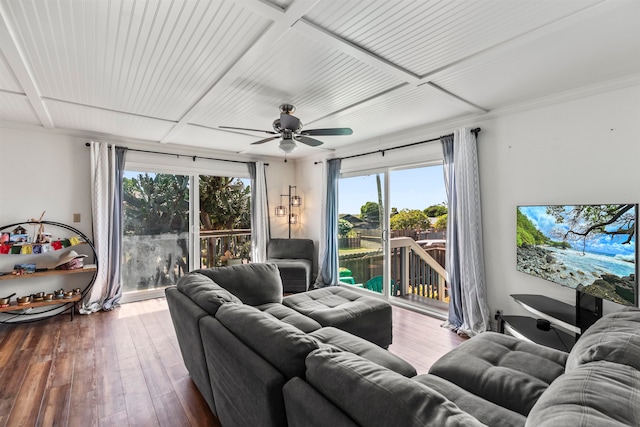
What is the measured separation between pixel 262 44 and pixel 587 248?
2.79 m

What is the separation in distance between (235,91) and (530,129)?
9.32ft

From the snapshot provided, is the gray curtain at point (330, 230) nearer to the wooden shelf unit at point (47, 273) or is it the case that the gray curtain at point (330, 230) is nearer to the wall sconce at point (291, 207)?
the wall sconce at point (291, 207)

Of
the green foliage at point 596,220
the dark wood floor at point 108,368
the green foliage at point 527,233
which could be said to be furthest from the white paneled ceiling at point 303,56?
the dark wood floor at point 108,368

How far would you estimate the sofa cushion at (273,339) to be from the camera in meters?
1.18

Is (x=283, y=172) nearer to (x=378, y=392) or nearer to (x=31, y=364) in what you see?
(x=31, y=364)

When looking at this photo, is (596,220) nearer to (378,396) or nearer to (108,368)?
(378,396)

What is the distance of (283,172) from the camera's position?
19.3 feet

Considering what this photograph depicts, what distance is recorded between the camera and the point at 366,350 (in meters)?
1.83

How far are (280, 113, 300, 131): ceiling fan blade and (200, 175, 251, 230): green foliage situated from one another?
9.34 ft

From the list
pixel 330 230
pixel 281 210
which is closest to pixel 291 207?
pixel 281 210

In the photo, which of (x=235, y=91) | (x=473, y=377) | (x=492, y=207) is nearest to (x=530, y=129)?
(x=492, y=207)

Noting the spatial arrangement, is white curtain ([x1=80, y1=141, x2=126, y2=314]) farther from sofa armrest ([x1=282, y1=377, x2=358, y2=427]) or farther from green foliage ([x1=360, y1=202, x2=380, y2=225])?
sofa armrest ([x1=282, y1=377, x2=358, y2=427])

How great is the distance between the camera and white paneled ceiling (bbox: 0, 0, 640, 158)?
1.56 meters

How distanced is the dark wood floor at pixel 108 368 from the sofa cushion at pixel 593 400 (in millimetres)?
1661
